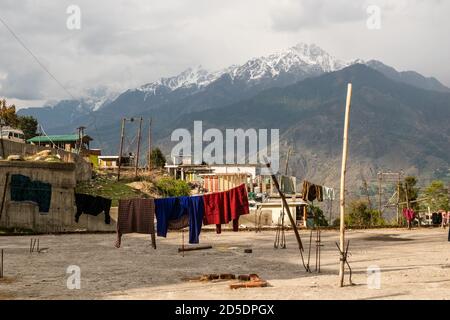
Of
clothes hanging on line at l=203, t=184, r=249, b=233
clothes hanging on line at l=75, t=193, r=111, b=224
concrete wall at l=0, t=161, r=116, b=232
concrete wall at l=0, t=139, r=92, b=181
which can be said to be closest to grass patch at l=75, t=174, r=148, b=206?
concrete wall at l=0, t=139, r=92, b=181

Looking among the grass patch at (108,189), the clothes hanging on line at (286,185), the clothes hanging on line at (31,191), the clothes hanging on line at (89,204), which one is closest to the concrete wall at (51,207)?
the clothes hanging on line at (31,191)

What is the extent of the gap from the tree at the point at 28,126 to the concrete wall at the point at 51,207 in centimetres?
6595

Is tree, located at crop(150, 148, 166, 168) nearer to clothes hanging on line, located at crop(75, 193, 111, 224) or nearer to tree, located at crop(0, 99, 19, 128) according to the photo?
tree, located at crop(0, 99, 19, 128)

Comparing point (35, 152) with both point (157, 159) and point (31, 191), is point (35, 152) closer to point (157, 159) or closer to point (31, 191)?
point (31, 191)

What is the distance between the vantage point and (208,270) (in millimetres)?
21078

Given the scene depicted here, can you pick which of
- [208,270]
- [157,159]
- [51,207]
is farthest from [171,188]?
[157,159]

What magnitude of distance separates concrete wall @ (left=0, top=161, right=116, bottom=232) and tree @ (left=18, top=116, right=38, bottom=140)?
65945mm

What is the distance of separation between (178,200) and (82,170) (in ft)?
116

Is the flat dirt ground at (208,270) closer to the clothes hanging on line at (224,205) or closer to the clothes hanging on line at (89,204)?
the clothes hanging on line at (224,205)

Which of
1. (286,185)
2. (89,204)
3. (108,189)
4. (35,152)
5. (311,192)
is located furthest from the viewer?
(108,189)

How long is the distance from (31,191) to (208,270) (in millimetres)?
24291
